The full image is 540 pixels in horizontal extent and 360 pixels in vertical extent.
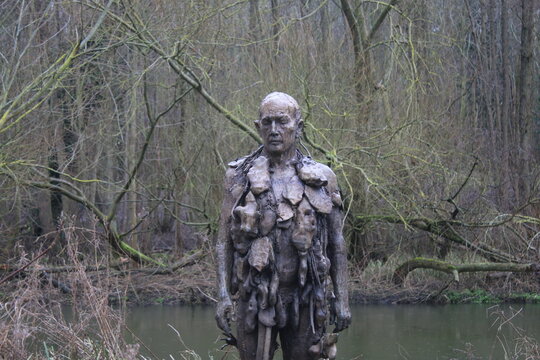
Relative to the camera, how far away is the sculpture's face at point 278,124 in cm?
494

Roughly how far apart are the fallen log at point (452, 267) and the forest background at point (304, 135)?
28 millimetres

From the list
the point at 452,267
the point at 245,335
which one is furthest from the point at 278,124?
the point at 452,267

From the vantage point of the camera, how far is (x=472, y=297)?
45.4 ft

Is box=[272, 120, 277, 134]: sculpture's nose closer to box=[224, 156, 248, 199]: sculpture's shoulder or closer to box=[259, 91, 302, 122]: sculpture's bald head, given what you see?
box=[259, 91, 302, 122]: sculpture's bald head

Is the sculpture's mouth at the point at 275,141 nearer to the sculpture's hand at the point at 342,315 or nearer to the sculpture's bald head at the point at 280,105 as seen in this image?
the sculpture's bald head at the point at 280,105

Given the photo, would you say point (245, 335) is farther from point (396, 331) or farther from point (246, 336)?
point (396, 331)

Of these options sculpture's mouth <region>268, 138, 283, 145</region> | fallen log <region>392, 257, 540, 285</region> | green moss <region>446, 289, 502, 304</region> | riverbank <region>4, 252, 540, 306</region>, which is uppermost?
sculpture's mouth <region>268, 138, 283, 145</region>

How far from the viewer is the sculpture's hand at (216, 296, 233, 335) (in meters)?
4.86

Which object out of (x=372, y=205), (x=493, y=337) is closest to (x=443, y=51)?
(x=372, y=205)

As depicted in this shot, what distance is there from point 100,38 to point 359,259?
6444mm

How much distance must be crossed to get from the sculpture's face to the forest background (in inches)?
267

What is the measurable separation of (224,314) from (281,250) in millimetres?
514

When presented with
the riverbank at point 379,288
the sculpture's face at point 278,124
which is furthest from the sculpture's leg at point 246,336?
the riverbank at point 379,288

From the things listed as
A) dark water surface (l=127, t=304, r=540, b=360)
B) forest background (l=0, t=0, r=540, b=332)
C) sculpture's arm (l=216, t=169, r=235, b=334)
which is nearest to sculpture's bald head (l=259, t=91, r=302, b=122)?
sculpture's arm (l=216, t=169, r=235, b=334)
